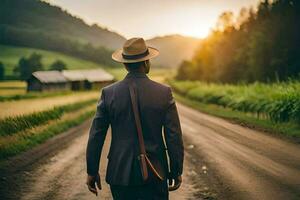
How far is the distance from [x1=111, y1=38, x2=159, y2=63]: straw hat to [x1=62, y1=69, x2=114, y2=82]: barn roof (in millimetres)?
97847

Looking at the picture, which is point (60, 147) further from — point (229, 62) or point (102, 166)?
point (229, 62)

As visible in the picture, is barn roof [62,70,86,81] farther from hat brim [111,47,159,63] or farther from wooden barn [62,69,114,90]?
hat brim [111,47,159,63]

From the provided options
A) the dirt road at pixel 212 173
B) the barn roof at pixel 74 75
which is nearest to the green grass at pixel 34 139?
the dirt road at pixel 212 173

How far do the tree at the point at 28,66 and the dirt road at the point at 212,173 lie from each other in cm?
7775

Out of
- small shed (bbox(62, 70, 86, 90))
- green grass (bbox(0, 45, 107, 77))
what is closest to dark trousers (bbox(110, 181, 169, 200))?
green grass (bbox(0, 45, 107, 77))

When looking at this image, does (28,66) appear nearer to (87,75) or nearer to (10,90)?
(87,75)

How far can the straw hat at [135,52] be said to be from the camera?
481 centimetres

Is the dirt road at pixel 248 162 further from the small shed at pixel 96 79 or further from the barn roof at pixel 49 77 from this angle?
the small shed at pixel 96 79

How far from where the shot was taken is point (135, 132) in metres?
4.64

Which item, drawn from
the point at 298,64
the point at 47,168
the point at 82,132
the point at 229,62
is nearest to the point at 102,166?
the point at 47,168

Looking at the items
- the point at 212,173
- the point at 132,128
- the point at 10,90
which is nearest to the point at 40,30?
the point at 10,90

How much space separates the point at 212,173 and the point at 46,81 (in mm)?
82930

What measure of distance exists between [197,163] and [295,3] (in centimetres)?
4952

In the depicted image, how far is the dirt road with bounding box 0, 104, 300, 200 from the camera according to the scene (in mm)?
9047
